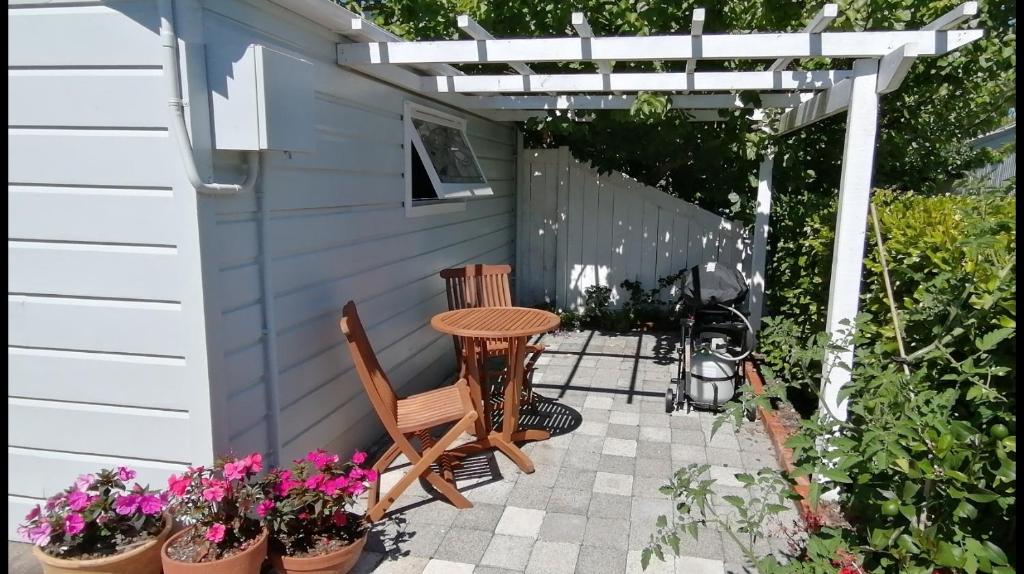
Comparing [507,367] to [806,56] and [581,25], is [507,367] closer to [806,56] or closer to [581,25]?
[581,25]

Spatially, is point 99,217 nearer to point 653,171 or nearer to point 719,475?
point 719,475

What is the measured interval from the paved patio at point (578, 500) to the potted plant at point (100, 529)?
553 mm

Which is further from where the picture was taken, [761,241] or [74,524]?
[761,241]

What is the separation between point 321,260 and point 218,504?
134cm

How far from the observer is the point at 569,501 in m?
3.27

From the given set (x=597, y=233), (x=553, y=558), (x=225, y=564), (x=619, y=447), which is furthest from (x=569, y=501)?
(x=597, y=233)

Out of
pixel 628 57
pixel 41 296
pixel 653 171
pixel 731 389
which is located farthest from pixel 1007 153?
pixel 41 296

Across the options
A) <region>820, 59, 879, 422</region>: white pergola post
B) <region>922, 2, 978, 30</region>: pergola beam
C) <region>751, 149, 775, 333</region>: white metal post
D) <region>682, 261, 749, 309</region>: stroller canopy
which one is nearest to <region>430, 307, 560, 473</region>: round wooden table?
<region>682, 261, 749, 309</region>: stroller canopy

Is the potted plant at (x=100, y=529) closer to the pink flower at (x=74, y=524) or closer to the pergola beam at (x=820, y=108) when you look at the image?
the pink flower at (x=74, y=524)

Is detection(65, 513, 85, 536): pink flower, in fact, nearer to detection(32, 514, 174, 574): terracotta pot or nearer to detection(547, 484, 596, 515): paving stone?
detection(32, 514, 174, 574): terracotta pot

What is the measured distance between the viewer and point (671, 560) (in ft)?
8.89

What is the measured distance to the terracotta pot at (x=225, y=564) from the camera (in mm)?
2215

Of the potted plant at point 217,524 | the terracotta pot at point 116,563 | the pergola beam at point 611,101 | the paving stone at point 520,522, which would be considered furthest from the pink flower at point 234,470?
the pergola beam at point 611,101

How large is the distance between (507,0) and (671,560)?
4497 mm
